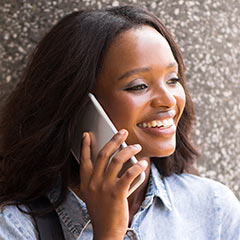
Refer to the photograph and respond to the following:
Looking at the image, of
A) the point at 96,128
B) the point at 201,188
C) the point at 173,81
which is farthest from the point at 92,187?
the point at 201,188

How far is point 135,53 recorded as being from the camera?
8.35 ft

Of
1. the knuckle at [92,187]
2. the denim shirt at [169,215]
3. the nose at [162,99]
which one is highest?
the nose at [162,99]

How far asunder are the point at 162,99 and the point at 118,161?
39 centimetres

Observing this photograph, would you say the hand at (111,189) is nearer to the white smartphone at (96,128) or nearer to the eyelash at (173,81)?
the white smartphone at (96,128)

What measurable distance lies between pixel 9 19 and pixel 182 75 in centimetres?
95

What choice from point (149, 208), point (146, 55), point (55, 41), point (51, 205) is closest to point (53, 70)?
point (55, 41)

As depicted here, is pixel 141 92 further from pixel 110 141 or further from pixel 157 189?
pixel 157 189

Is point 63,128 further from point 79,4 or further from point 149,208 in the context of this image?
point 79,4

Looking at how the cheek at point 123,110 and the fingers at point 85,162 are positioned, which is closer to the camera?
the fingers at point 85,162

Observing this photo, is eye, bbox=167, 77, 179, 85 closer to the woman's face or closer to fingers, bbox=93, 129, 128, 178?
the woman's face

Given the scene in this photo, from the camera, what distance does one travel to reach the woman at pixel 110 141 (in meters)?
2.43

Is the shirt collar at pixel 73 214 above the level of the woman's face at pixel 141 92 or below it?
below

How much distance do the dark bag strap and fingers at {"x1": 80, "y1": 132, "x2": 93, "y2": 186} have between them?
301 mm

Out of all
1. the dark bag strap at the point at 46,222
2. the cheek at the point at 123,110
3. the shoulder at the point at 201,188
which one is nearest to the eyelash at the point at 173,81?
the cheek at the point at 123,110
